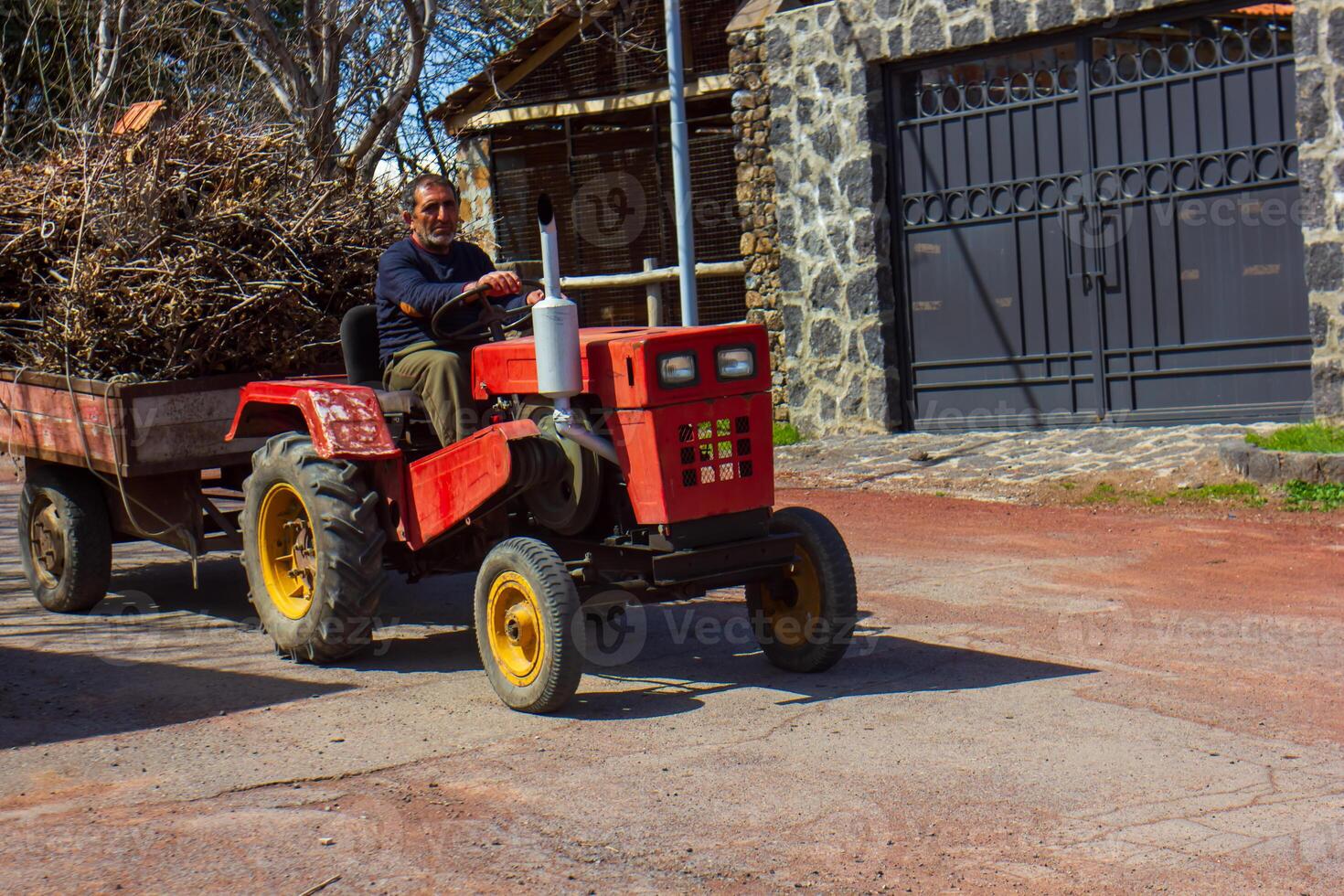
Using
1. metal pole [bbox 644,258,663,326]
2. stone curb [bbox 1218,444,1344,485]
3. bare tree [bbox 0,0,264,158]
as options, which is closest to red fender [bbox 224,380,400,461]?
stone curb [bbox 1218,444,1344,485]

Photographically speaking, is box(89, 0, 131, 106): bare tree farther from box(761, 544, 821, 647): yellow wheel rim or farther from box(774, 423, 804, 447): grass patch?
box(761, 544, 821, 647): yellow wheel rim

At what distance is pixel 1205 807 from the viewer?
4.48 meters

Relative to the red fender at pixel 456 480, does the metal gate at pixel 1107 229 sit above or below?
above

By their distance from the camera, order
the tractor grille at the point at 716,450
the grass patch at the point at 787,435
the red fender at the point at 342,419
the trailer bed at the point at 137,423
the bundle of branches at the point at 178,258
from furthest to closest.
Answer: the grass patch at the point at 787,435
the bundle of branches at the point at 178,258
the trailer bed at the point at 137,423
the red fender at the point at 342,419
the tractor grille at the point at 716,450

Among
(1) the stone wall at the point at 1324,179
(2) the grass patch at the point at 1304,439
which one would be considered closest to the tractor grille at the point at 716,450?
(2) the grass patch at the point at 1304,439

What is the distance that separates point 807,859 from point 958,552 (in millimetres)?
5299

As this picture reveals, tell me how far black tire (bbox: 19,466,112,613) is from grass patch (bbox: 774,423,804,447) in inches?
303

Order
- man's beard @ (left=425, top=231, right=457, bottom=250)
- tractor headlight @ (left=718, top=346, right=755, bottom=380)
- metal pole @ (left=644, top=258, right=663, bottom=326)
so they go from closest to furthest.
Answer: tractor headlight @ (left=718, top=346, right=755, bottom=380) < man's beard @ (left=425, top=231, right=457, bottom=250) < metal pole @ (left=644, top=258, right=663, bottom=326)

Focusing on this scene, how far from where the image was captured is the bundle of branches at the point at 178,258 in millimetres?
7398

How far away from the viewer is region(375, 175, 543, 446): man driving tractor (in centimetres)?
639

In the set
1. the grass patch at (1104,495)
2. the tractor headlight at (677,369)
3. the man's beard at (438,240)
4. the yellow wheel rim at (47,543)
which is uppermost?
the man's beard at (438,240)

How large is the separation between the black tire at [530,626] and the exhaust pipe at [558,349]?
45 centimetres

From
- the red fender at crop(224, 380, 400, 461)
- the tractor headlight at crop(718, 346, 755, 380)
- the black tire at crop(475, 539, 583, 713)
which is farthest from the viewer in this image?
the red fender at crop(224, 380, 400, 461)

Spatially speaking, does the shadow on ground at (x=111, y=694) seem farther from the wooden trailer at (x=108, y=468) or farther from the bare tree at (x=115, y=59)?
A: the bare tree at (x=115, y=59)
